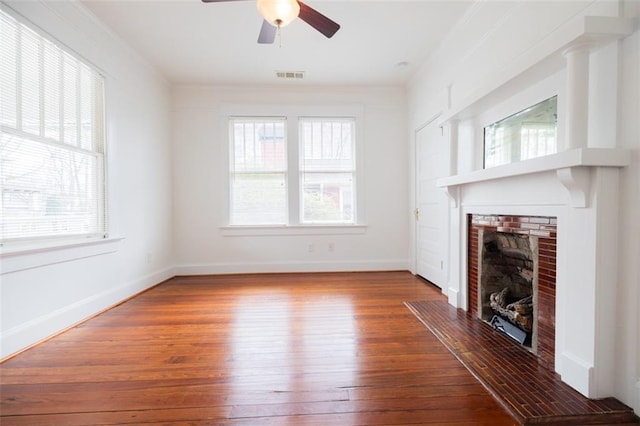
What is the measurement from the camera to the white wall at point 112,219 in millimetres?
2077

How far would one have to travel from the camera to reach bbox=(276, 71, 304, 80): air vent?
3865 mm

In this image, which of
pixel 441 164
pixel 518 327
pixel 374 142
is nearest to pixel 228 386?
pixel 518 327

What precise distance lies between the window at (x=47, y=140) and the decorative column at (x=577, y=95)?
346 cm

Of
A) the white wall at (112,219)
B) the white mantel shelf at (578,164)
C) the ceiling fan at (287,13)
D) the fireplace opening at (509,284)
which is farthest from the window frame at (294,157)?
the white mantel shelf at (578,164)

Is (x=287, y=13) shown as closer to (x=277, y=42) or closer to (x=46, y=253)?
(x=277, y=42)

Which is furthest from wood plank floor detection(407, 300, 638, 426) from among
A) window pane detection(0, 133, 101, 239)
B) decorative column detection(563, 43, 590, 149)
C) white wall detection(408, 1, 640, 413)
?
window pane detection(0, 133, 101, 239)

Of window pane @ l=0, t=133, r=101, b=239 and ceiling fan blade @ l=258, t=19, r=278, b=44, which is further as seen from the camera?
ceiling fan blade @ l=258, t=19, r=278, b=44

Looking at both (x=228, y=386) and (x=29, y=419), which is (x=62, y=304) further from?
(x=228, y=386)

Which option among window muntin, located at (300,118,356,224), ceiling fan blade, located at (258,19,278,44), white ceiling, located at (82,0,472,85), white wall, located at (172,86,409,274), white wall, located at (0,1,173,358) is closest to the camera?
white wall, located at (0,1,173,358)

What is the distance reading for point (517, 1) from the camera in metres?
2.11

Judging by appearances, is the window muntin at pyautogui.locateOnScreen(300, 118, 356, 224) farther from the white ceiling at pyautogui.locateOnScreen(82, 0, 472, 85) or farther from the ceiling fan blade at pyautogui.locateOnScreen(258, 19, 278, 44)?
the ceiling fan blade at pyautogui.locateOnScreen(258, 19, 278, 44)

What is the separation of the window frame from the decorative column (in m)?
2.98

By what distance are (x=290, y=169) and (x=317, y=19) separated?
2.37 meters

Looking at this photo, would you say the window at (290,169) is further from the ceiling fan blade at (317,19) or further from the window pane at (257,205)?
the ceiling fan blade at (317,19)
